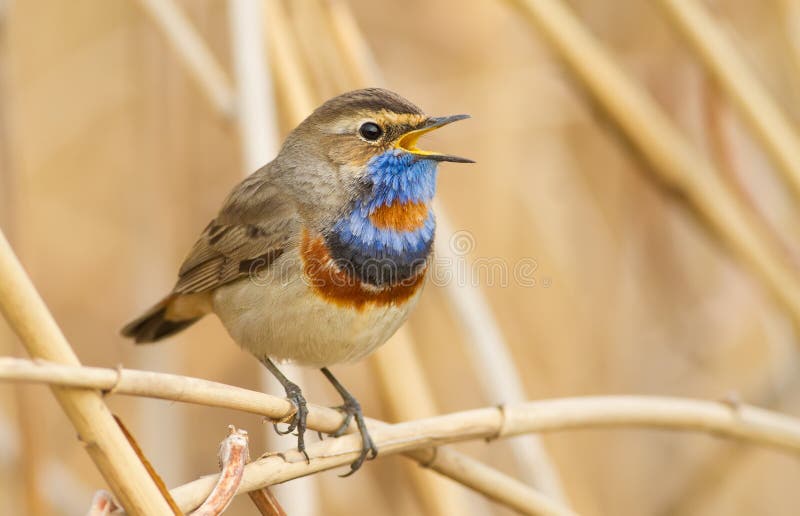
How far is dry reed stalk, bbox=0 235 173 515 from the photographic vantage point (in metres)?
1.45

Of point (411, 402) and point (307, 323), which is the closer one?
point (307, 323)

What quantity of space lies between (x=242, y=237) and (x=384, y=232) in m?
0.52

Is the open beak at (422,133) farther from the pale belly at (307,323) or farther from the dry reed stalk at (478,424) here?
the dry reed stalk at (478,424)

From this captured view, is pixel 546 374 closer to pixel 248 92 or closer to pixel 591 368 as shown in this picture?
pixel 591 368

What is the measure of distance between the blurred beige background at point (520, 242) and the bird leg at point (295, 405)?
1150mm

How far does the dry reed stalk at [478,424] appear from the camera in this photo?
1.72 m

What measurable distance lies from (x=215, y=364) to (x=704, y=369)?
2254 millimetres

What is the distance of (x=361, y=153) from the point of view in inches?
112

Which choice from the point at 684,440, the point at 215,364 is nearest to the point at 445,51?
the point at 215,364

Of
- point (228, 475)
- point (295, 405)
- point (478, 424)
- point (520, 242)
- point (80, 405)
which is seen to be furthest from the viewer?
point (520, 242)

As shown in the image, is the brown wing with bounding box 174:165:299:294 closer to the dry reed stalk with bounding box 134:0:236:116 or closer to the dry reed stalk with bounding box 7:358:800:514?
the dry reed stalk with bounding box 134:0:236:116

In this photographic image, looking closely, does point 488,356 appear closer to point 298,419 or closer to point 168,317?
point 298,419

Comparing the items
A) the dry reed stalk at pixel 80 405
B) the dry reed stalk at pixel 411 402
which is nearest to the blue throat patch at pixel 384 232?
the dry reed stalk at pixel 411 402

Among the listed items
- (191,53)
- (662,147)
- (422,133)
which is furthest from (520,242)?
A: (191,53)
